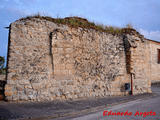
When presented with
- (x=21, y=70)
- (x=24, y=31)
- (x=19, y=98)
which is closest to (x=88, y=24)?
(x=24, y=31)

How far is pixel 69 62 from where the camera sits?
736cm

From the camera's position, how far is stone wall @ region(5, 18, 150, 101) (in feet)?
20.8

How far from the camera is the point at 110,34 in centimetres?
904

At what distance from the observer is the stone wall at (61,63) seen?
6340 millimetres

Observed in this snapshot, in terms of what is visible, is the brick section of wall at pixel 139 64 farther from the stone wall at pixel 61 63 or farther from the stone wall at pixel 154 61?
the stone wall at pixel 154 61

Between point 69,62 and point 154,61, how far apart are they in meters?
16.8

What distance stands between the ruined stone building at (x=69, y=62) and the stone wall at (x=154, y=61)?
10800mm

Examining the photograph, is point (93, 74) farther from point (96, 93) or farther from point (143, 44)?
point (143, 44)

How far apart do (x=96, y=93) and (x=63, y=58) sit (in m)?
2.73

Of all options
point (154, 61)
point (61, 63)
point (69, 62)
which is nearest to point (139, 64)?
point (69, 62)

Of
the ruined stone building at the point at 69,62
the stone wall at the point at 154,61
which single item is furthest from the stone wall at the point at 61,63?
the stone wall at the point at 154,61

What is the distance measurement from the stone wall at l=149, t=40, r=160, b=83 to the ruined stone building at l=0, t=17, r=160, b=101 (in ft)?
35.4

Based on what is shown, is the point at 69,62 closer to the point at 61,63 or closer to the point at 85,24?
the point at 61,63

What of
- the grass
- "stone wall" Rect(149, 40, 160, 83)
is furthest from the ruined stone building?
"stone wall" Rect(149, 40, 160, 83)
